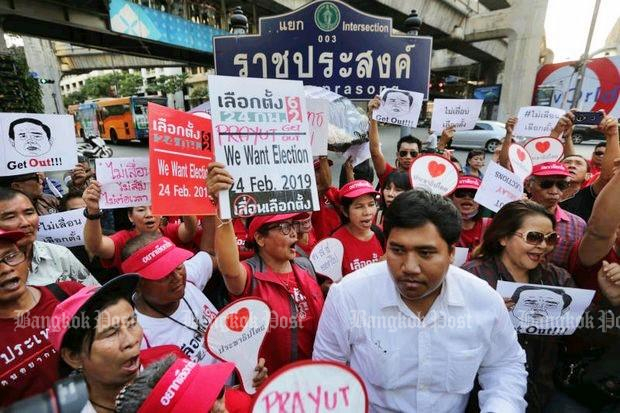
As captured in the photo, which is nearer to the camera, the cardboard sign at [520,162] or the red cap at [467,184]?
the red cap at [467,184]

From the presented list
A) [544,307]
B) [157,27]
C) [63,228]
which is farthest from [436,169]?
[157,27]

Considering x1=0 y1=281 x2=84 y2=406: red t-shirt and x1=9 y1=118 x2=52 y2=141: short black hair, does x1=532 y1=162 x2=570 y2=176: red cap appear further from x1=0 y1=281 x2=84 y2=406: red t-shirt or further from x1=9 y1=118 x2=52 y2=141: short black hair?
x1=9 y1=118 x2=52 y2=141: short black hair

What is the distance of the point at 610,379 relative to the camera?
1.86m

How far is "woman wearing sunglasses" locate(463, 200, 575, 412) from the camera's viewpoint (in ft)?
6.46

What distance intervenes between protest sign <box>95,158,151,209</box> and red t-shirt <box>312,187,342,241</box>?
1.54 meters

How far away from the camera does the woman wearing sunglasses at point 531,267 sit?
1969mm

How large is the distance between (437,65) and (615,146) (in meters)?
31.3

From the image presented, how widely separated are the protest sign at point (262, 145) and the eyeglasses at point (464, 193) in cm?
174

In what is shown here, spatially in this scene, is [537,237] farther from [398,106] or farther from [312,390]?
[398,106]

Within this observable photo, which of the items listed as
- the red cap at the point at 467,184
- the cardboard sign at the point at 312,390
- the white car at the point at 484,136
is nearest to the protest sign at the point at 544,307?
the cardboard sign at the point at 312,390

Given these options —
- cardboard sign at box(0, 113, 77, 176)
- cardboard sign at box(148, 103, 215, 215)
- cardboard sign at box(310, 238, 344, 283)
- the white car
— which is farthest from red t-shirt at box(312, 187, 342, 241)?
the white car

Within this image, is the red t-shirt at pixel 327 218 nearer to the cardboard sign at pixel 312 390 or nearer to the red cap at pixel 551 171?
the red cap at pixel 551 171

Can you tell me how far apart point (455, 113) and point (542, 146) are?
1165mm

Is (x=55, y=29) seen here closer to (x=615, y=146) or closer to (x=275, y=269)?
(x=275, y=269)
